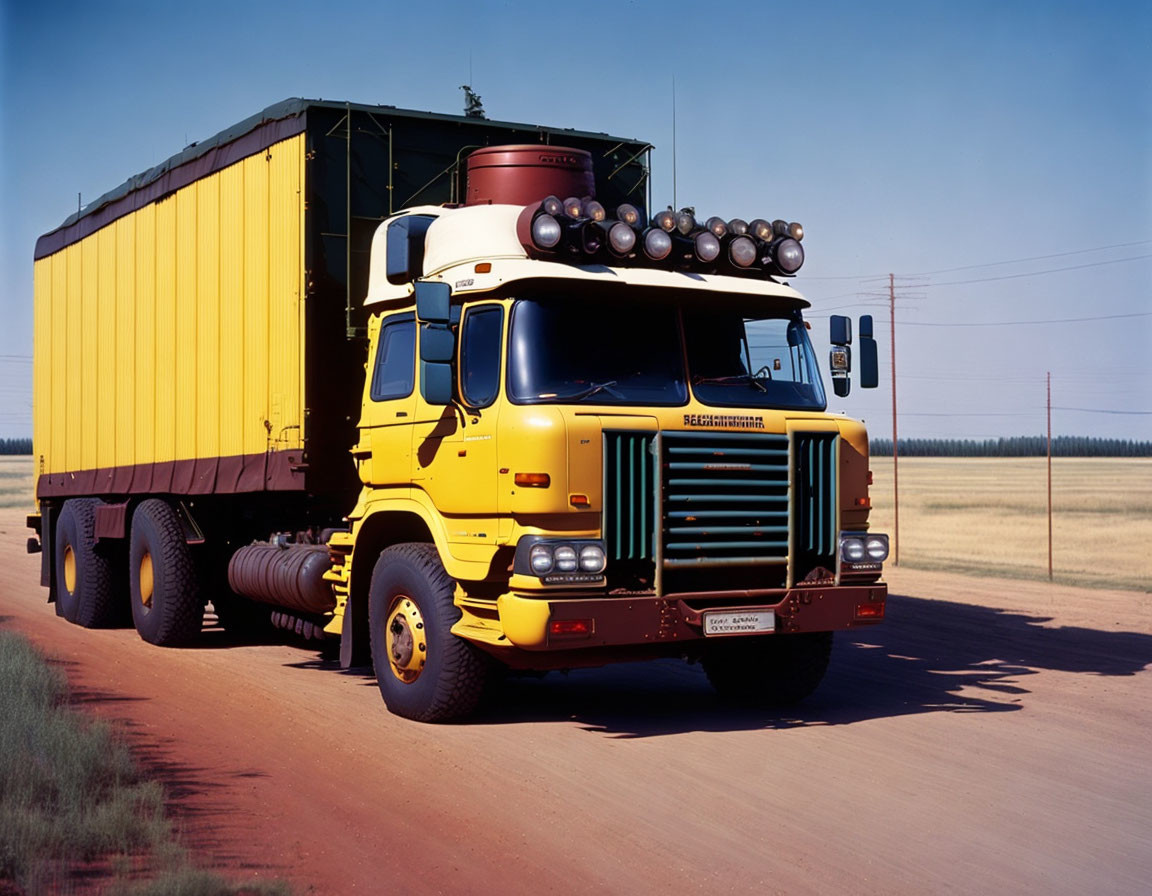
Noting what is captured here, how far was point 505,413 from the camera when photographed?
931 centimetres

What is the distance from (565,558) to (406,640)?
172cm

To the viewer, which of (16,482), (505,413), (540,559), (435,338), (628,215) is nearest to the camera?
(540,559)

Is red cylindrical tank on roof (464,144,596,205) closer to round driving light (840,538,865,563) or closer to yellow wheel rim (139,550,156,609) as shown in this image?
round driving light (840,538,865,563)

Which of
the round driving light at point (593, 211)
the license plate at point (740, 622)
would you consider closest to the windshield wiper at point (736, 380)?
the round driving light at point (593, 211)

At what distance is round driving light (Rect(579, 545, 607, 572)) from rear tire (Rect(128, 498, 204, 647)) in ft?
22.4

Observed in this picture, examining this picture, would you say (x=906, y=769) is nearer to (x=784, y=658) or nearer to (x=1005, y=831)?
(x=1005, y=831)

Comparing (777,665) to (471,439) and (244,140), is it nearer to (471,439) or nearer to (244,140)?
(471,439)

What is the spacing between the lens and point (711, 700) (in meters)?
11.4

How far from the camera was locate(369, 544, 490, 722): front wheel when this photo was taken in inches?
384

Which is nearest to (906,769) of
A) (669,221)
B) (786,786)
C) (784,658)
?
(786,786)

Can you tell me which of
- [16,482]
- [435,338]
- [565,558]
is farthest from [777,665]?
[16,482]

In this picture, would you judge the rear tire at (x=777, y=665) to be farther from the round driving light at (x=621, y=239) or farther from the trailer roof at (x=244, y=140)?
the trailer roof at (x=244, y=140)

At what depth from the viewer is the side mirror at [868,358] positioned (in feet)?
35.8

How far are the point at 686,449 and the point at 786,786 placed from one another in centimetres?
242
